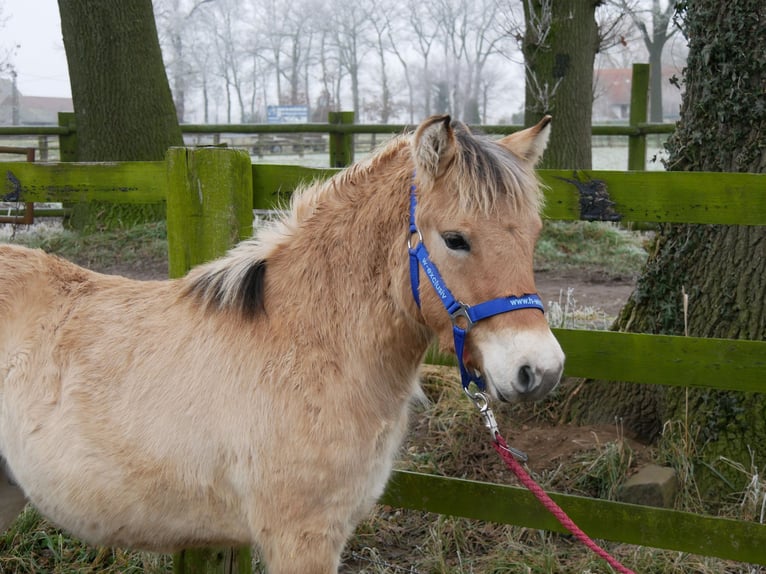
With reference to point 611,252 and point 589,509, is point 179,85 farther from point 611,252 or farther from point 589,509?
point 589,509

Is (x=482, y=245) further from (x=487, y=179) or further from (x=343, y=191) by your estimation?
(x=343, y=191)

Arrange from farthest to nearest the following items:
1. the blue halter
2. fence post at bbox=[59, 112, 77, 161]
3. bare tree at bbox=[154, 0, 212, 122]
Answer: bare tree at bbox=[154, 0, 212, 122] < fence post at bbox=[59, 112, 77, 161] < the blue halter

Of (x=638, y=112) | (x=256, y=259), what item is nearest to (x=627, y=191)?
(x=256, y=259)

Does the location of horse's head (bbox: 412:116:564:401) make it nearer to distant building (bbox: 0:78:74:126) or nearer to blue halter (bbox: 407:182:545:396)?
blue halter (bbox: 407:182:545:396)

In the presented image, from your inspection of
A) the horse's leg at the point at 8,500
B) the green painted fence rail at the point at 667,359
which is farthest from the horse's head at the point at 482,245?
the horse's leg at the point at 8,500

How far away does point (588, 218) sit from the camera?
290 centimetres

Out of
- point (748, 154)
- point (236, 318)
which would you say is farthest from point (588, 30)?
point (236, 318)

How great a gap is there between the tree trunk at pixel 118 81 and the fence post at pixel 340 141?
389 centimetres

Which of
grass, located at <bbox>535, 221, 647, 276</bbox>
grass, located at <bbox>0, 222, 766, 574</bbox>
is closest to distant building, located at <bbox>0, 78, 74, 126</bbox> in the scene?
grass, located at <bbox>535, 221, 647, 276</bbox>

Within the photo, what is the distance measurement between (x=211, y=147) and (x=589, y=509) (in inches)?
88.7

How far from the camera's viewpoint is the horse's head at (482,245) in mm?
2051

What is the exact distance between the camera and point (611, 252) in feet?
32.9

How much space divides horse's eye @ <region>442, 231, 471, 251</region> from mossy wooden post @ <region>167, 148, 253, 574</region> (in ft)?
4.01

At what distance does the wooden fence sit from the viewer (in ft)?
9.11
